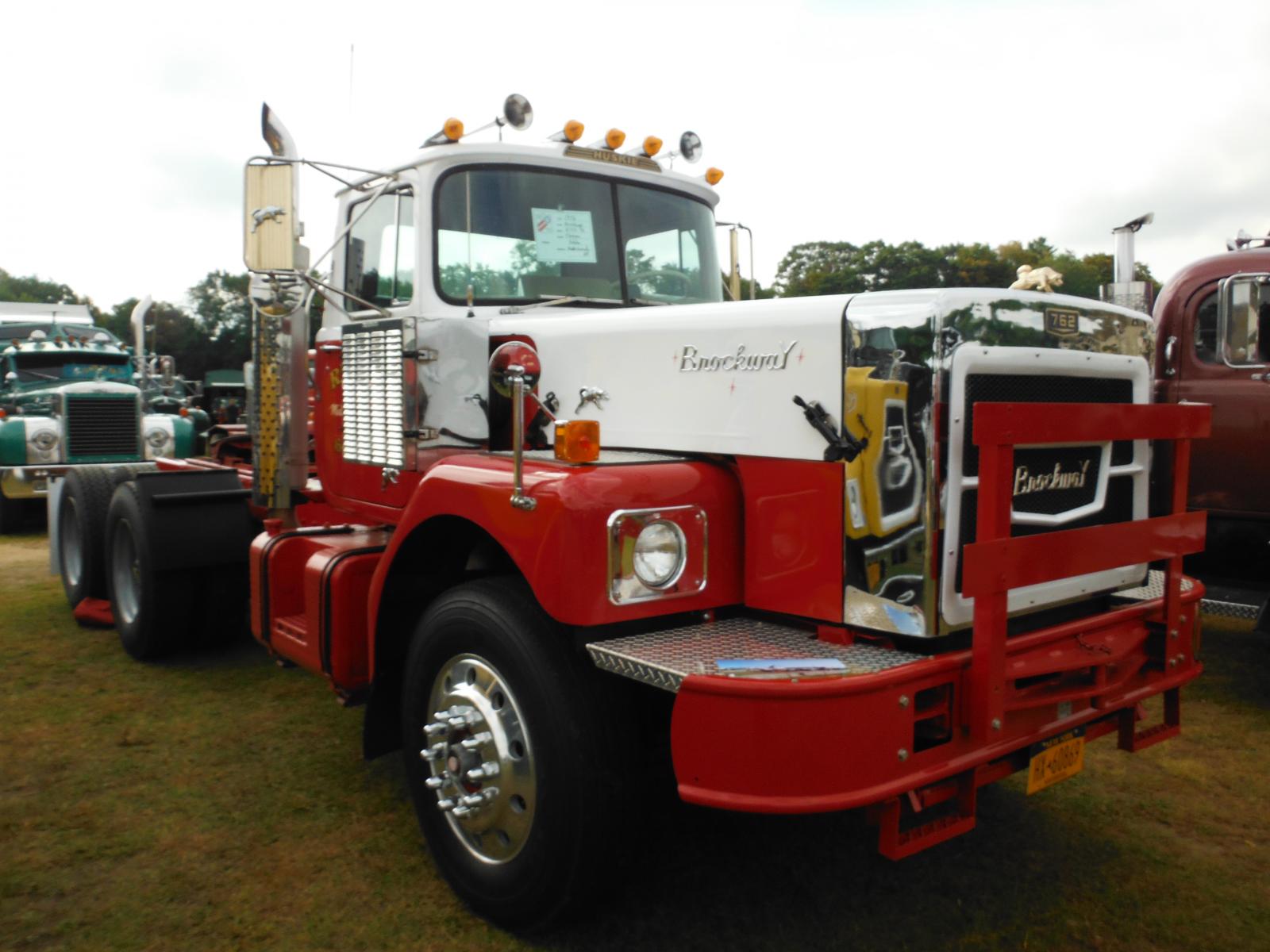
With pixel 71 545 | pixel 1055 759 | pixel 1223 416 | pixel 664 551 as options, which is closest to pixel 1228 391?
pixel 1223 416

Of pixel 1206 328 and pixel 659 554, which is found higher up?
pixel 1206 328

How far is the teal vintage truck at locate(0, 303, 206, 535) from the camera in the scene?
37.8 feet

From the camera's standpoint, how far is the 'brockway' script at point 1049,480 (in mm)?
2877

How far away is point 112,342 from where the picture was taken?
15320mm

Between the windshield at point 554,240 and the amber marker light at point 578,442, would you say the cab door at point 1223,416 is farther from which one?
the amber marker light at point 578,442

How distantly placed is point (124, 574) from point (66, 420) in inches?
265

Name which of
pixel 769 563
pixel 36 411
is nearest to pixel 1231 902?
pixel 769 563

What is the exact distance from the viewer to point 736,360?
3.01 metres

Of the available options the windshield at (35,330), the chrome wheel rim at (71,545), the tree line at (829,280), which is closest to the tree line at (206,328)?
the tree line at (829,280)

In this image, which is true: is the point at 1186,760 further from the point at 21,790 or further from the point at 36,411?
the point at 36,411

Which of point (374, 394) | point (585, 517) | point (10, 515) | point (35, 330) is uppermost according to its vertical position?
point (35, 330)

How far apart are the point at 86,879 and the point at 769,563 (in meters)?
2.48

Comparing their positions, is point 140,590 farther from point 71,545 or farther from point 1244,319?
point 1244,319

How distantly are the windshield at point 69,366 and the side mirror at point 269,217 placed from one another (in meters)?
11.5
